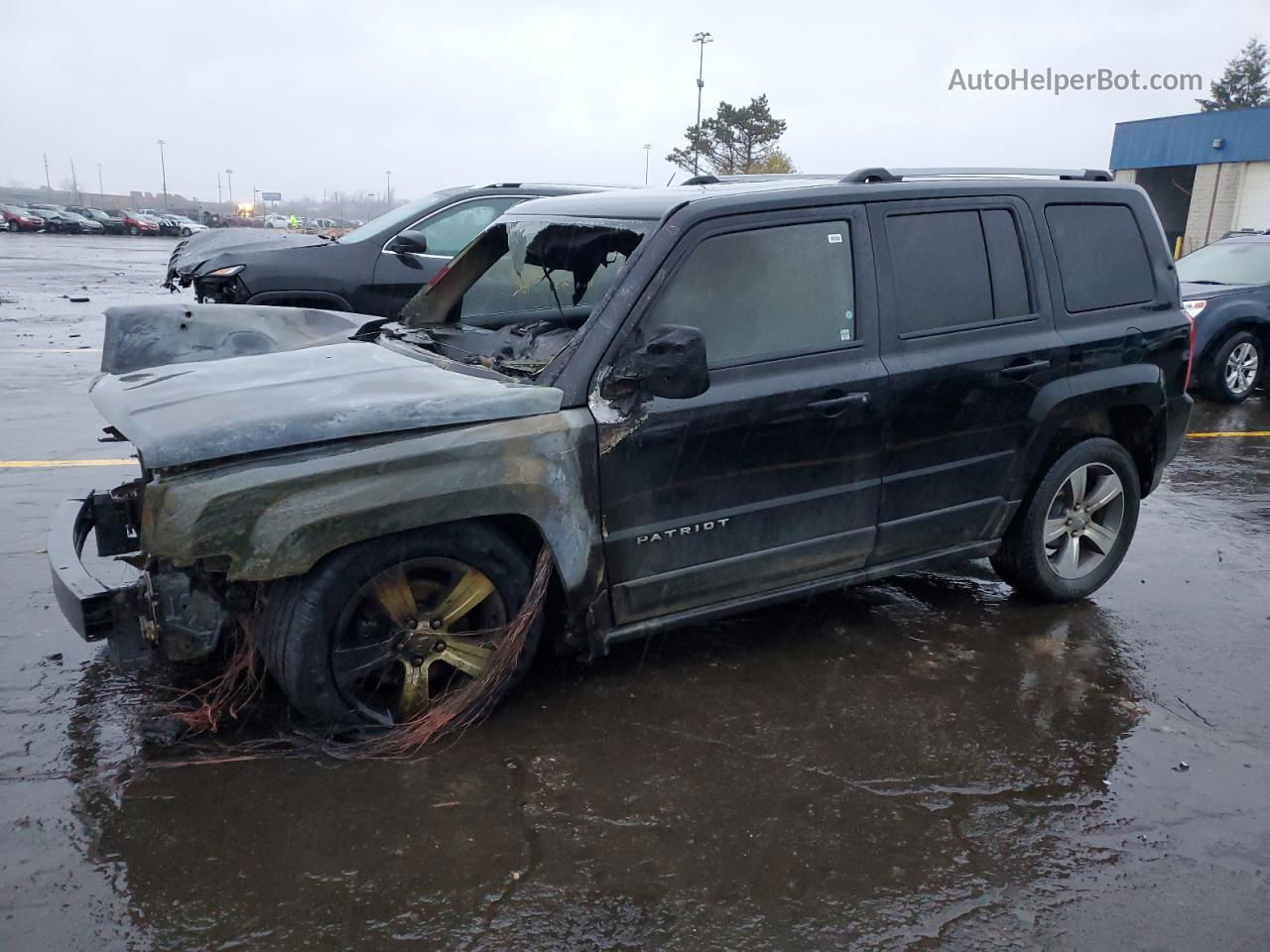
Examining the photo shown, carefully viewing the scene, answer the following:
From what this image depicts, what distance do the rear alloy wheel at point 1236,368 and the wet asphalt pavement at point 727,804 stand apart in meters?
6.41

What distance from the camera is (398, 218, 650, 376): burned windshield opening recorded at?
13.0ft

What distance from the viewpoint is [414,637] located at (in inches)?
132

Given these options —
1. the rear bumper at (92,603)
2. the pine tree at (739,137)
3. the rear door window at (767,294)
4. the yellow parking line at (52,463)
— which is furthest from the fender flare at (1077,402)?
the pine tree at (739,137)

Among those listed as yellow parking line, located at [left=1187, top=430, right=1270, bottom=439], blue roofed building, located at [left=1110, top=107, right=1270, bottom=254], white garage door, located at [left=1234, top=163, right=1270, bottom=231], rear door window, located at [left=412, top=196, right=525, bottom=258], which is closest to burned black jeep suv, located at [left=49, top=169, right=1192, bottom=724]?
rear door window, located at [left=412, top=196, right=525, bottom=258]

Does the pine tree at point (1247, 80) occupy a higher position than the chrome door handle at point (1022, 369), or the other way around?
the pine tree at point (1247, 80)

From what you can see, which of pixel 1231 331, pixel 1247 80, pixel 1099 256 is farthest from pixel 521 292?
pixel 1247 80

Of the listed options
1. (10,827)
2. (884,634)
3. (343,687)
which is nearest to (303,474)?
(343,687)

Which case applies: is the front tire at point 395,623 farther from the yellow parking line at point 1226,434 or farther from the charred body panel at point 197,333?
the yellow parking line at point 1226,434

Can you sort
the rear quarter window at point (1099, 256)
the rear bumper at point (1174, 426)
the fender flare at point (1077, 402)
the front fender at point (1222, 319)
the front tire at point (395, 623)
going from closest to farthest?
the front tire at point (395, 623) → the fender flare at point (1077, 402) → the rear quarter window at point (1099, 256) → the rear bumper at point (1174, 426) → the front fender at point (1222, 319)

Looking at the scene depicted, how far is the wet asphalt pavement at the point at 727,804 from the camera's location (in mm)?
2623

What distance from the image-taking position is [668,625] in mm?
3686

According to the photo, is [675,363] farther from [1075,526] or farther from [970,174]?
[1075,526]

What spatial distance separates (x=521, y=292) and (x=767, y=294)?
1288 mm

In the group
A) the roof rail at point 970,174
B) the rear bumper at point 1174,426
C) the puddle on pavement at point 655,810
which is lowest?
the puddle on pavement at point 655,810
